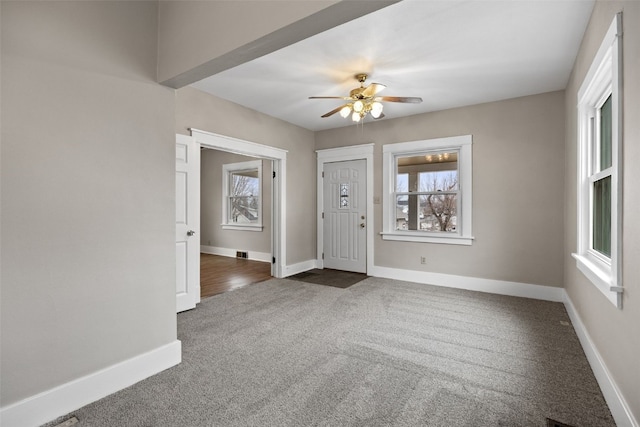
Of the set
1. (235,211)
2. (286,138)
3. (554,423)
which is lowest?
(554,423)

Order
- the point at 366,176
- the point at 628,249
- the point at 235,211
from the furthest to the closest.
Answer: the point at 235,211
the point at 366,176
the point at 628,249

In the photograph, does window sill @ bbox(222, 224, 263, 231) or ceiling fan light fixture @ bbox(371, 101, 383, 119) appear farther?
window sill @ bbox(222, 224, 263, 231)

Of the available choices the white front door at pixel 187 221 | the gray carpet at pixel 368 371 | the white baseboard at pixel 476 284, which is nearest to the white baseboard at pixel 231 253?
the white baseboard at pixel 476 284

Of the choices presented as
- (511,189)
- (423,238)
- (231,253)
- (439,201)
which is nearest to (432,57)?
(511,189)

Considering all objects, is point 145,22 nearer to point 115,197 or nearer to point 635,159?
point 115,197

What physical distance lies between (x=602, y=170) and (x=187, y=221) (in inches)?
156

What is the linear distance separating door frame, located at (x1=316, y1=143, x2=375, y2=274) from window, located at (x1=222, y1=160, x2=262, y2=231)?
167cm

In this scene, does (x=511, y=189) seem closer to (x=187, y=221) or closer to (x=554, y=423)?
(x=554, y=423)

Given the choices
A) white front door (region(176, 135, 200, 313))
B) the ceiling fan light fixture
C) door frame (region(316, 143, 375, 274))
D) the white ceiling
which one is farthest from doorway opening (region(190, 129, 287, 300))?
the ceiling fan light fixture

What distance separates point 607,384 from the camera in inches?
74.9

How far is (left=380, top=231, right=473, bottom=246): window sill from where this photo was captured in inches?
178

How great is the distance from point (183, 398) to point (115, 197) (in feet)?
4.30

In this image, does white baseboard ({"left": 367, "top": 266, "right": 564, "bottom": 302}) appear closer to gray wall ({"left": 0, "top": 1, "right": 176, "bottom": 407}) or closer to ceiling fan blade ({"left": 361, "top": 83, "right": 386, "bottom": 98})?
ceiling fan blade ({"left": 361, "top": 83, "right": 386, "bottom": 98})

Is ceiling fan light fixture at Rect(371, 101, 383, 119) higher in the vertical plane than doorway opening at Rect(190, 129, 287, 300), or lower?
higher
